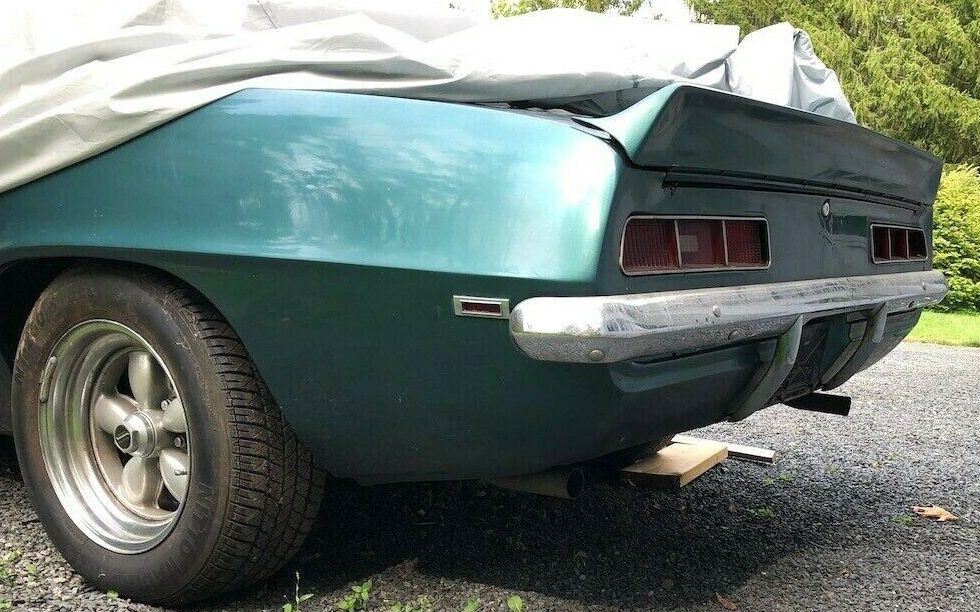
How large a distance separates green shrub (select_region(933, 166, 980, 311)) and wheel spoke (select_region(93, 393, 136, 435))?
42.0 ft

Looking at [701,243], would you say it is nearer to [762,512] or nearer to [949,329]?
[762,512]

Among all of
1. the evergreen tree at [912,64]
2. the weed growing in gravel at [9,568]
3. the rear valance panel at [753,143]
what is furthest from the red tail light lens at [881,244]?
the evergreen tree at [912,64]

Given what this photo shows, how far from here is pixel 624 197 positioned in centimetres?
189

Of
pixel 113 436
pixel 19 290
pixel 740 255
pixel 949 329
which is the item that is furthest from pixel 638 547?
pixel 949 329

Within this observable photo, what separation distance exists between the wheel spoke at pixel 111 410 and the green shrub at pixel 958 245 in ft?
42.0

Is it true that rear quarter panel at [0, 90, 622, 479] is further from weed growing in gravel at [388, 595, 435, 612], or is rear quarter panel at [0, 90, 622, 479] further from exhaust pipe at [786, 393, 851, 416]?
exhaust pipe at [786, 393, 851, 416]

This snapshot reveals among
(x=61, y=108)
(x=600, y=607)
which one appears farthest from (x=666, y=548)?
(x=61, y=108)

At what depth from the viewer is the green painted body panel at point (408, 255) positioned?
1892 mm

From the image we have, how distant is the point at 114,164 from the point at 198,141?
0.25 meters

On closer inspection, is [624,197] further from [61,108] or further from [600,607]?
[61,108]

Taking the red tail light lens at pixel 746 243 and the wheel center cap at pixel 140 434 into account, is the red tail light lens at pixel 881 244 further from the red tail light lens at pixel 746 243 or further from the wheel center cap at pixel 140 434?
the wheel center cap at pixel 140 434

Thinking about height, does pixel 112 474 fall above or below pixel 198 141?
below

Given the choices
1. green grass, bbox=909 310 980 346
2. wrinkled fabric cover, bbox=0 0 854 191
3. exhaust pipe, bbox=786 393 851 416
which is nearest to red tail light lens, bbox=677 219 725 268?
wrinkled fabric cover, bbox=0 0 854 191

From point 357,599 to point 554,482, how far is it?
555 mm
